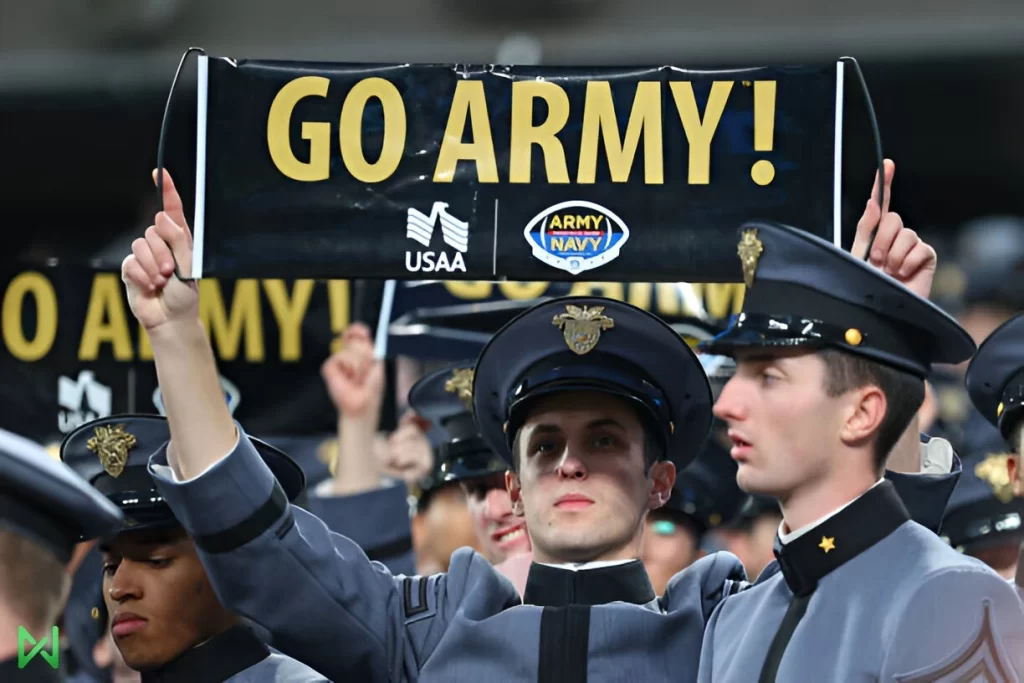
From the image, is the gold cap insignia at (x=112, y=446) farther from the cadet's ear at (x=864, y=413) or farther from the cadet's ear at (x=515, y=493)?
the cadet's ear at (x=864, y=413)

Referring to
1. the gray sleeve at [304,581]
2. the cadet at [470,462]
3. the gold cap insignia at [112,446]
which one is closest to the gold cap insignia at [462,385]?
the cadet at [470,462]

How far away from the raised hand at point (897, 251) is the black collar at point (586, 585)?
90 centimetres

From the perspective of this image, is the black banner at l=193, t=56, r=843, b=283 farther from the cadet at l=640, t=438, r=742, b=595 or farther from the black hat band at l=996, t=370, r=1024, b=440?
the cadet at l=640, t=438, r=742, b=595

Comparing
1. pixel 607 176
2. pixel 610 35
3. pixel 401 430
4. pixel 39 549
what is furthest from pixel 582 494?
pixel 610 35

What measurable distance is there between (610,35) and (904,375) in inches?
279

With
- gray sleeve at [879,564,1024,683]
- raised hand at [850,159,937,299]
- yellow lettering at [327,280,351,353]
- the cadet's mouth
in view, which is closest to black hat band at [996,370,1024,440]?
raised hand at [850,159,937,299]

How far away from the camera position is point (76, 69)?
35.6 feet

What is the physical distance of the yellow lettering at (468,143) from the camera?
4652 mm

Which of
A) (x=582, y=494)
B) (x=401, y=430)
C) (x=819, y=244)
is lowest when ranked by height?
(x=401, y=430)

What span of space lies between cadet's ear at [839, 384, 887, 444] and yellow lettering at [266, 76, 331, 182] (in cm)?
147

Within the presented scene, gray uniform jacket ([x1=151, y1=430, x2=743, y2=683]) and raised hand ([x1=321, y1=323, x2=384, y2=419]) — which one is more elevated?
gray uniform jacket ([x1=151, y1=430, x2=743, y2=683])

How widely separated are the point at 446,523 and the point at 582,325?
8.72 feet

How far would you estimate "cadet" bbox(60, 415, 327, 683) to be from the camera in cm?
468

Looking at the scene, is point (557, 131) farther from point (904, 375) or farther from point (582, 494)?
point (904, 375)
